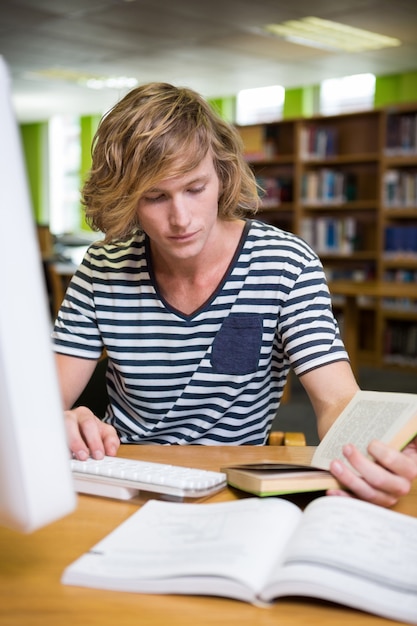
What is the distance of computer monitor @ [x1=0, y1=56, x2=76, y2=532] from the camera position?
524 millimetres

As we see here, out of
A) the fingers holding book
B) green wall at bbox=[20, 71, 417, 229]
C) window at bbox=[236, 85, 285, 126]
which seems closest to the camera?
the fingers holding book

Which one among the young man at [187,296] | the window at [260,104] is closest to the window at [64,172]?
the window at [260,104]

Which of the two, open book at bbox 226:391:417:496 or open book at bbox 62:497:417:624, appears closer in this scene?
open book at bbox 62:497:417:624

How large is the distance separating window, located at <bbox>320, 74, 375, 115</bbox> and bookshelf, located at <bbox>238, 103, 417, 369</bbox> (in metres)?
2.58

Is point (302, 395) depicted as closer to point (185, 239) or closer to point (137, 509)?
point (185, 239)

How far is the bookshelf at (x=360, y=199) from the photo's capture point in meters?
6.40

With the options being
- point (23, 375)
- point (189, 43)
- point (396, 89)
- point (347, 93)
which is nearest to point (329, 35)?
point (189, 43)

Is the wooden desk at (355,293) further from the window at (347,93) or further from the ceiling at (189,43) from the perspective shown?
the window at (347,93)

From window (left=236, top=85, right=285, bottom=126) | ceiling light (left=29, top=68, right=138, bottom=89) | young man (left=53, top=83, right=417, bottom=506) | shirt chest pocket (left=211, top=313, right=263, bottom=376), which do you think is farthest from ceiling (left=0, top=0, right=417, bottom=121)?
shirt chest pocket (left=211, top=313, right=263, bottom=376)

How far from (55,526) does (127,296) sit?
0.66 m

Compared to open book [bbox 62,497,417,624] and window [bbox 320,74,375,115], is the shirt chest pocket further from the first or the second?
window [bbox 320,74,375,115]

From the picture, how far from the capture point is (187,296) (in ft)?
4.70

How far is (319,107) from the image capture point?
9.88 m

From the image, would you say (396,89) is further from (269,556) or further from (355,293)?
(269,556)
